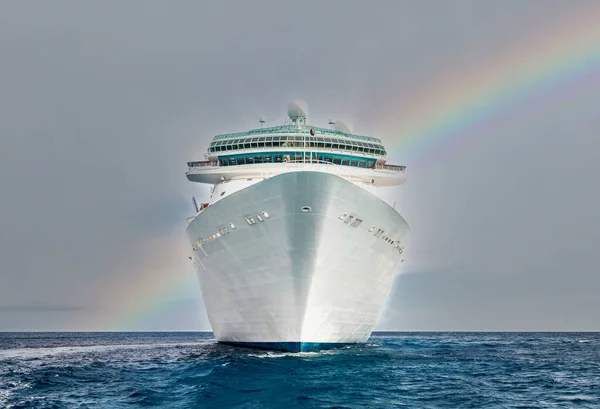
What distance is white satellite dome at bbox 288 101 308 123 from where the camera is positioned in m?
45.3

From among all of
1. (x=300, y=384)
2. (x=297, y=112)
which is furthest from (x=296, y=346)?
(x=297, y=112)

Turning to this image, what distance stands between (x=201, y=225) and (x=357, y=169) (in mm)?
12170

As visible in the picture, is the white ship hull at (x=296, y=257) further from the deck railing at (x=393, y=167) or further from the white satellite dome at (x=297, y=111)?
the white satellite dome at (x=297, y=111)

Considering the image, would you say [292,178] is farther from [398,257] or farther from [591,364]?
[591,364]

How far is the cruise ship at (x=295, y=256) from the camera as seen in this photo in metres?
29.1

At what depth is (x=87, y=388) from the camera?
23438 mm

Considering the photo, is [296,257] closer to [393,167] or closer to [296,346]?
[296,346]

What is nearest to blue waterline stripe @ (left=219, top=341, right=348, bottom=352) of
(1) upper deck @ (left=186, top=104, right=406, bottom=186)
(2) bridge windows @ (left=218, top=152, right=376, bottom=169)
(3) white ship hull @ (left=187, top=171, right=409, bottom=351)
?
(3) white ship hull @ (left=187, top=171, right=409, bottom=351)

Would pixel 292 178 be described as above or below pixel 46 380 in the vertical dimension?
above

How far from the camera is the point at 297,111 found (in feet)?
149

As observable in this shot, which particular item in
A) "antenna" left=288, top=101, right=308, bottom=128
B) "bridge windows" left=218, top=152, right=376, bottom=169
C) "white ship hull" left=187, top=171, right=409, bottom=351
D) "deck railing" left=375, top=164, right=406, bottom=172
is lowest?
"white ship hull" left=187, top=171, right=409, bottom=351

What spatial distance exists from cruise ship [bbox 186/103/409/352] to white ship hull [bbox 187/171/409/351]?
54 mm

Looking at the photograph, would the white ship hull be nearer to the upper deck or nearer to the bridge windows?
the upper deck

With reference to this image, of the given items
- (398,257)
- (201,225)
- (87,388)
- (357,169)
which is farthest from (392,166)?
(87,388)
